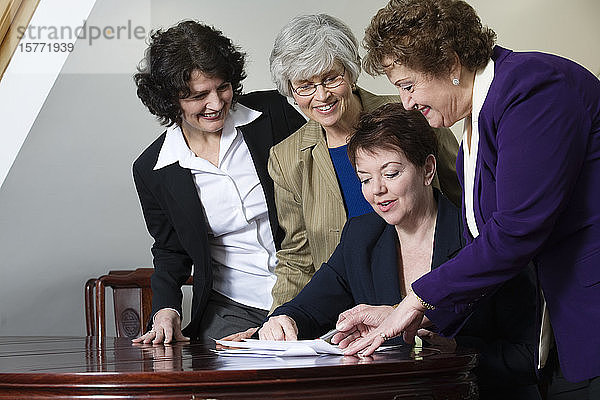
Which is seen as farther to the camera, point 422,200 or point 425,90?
point 422,200

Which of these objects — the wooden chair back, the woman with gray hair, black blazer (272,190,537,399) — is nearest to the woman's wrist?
black blazer (272,190,537,399)

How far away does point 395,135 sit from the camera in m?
2.13

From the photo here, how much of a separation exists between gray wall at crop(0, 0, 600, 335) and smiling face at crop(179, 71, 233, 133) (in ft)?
5.04

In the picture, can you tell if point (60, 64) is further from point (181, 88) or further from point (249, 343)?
point (249, 343)

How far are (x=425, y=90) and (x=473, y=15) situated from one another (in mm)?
187

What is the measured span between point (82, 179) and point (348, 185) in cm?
191

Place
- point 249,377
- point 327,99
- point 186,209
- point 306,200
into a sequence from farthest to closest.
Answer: point 186,209, point 306,200, point 327,99, point 249,377

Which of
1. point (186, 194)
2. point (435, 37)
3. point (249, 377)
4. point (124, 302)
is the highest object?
point (435, 37)

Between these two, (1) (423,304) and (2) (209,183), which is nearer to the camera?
(1) (423,304)

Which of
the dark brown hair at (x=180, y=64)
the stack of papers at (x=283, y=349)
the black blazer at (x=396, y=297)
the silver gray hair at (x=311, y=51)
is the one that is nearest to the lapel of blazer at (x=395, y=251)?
the black blazer at (x=396, y=297)

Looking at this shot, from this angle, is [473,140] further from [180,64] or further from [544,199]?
[180,64]

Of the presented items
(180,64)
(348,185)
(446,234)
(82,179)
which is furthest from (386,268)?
(82,179)

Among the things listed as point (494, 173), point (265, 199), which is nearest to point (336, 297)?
Result: point (265, 199)

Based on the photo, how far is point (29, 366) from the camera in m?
1.65
